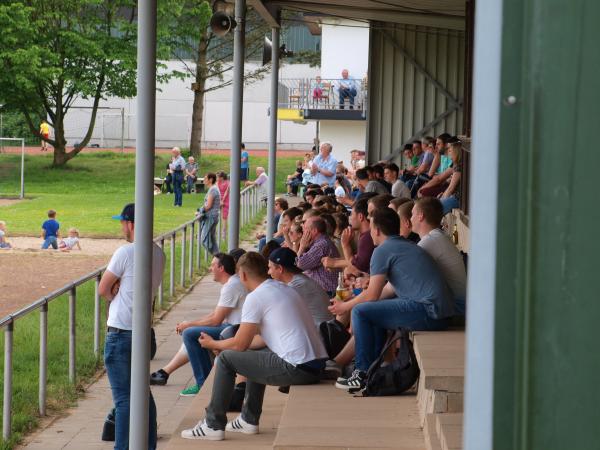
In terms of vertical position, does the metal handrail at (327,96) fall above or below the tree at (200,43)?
below

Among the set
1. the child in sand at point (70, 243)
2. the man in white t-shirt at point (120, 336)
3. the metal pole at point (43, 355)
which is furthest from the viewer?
the child in sand at point (70, 243)

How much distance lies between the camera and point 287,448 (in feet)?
19.1

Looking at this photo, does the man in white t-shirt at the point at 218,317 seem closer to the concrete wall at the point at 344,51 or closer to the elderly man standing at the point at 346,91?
the elderly man standing at the point at 346,91

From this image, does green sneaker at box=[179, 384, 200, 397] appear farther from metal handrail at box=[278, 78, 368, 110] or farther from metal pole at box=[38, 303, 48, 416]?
metal handrail at box=[278, 78, 368, 110]

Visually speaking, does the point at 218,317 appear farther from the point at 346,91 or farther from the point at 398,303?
the point at 346,91

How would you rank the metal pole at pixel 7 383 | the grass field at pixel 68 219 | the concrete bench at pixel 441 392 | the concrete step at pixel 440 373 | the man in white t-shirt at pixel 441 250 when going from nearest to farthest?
the concrete bench at pixel 441 392, the concrete step at pixel 440 373, the man in white t-shirt at pixel 441 250, the metal pole at pixel 7 383, the grass field at pixel 68 219

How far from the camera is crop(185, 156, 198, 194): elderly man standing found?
40531 mm

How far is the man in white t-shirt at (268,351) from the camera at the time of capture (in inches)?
268

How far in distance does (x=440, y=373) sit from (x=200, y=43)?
43.4m

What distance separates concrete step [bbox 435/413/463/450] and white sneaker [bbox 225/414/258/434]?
1.98 metres

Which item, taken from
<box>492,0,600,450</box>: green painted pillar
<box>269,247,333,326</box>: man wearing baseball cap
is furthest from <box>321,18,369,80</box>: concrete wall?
<box>492,0,600,450</box>: green painted pillar

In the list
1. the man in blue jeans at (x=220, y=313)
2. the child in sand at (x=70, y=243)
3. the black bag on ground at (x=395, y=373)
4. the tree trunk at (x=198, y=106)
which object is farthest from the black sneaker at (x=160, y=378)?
the tree trunk at (x=198, y=106)

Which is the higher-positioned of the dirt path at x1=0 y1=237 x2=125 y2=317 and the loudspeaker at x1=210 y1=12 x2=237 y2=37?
the loudspeaker at x1=210 y1=12 x2=237 y2=37

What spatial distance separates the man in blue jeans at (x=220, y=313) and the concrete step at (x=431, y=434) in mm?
3230
